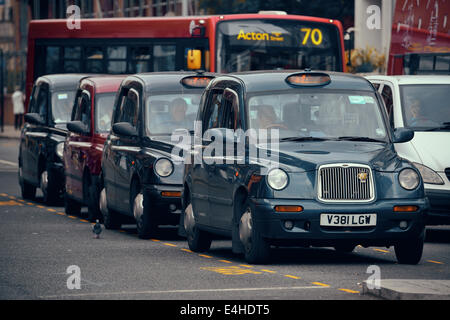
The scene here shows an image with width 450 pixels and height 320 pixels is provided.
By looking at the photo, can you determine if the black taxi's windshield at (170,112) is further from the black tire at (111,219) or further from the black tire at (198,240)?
the black tire at (198,240)

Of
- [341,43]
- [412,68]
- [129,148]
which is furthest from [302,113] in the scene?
[341,43]

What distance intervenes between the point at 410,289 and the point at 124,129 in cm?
660

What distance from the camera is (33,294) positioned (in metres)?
9.83

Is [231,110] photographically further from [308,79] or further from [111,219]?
[111,219]

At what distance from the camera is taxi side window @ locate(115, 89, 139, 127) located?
16094 millimetres

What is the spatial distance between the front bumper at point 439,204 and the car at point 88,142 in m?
4.67

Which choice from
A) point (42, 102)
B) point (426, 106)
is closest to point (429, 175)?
point (426, 106)

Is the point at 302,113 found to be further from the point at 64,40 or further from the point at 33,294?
the point at 64,40

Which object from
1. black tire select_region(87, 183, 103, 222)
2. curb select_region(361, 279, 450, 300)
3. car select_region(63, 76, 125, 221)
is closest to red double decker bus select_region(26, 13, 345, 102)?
car select_region(63, 76, 125, 221)

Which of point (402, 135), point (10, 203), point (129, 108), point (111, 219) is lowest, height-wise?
point (10, 203)

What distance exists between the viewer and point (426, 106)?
628 inches

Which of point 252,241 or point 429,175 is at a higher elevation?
point 429,175

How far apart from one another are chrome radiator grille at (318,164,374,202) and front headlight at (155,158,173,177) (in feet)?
10.6

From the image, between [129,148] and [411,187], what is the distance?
4554 millimetres
